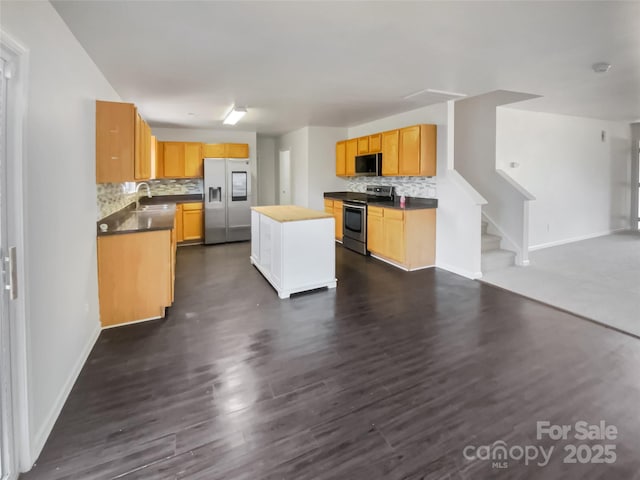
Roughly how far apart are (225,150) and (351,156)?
259cm

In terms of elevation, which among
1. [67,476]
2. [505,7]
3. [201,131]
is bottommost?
[67,476]

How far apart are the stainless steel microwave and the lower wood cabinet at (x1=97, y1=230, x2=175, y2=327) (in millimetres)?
3736

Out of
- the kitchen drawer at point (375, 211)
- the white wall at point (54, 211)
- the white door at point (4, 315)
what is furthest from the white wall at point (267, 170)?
the white door at point (4, 315)

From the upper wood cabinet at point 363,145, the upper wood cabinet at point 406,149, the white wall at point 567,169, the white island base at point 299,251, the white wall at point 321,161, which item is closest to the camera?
the white island base at point 299,251

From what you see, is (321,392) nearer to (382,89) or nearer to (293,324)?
(293,324)

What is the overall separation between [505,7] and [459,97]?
2.45m

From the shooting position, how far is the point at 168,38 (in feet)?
8.78

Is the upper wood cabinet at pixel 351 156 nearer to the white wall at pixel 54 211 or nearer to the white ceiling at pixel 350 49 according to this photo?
the white ceiling at pixel 350 49

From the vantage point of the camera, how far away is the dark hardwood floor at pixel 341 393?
168 centimetres

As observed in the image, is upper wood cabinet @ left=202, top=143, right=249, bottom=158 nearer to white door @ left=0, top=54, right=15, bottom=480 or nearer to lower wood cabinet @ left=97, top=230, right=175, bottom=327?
lower wood cabinet @ left=97, top=230, right=175, bottom=327

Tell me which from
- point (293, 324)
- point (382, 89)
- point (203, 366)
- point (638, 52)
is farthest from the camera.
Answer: point (382, 89)

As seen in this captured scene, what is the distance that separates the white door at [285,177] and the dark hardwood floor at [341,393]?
16.8ft

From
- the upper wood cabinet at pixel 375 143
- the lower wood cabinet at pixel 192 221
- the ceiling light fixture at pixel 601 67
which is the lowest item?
the lower wood cabinet at pixel 192 221

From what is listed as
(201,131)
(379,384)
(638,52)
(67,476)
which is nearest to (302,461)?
(379,384)
